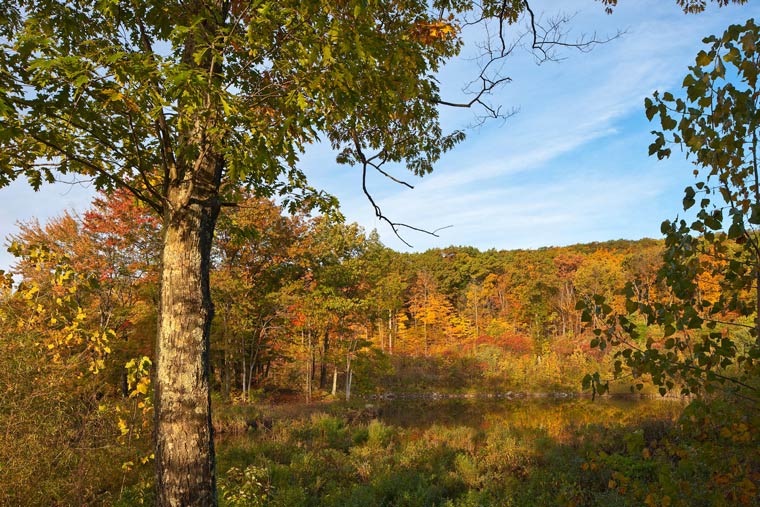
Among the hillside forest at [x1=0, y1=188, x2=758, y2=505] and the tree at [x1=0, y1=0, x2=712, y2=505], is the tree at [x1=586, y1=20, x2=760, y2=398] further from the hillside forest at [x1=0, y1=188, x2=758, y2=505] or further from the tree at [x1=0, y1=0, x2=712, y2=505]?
the tree at [x1=0, y1=0, x2=712, y2=505]

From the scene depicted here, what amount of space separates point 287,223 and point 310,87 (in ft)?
64.4

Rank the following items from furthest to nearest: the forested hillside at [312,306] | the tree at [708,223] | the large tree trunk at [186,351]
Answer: the forested hillside at [312,306], the large tree trunk at [186,351], the tree at [708,223]

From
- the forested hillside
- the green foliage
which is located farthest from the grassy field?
the forested hillside

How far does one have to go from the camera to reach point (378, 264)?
2686 cm

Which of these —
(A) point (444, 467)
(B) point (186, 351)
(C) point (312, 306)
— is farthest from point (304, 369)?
(B) point (186, 351)

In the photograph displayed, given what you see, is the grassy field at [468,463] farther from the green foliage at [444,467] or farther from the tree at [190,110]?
the tree at [190,110]

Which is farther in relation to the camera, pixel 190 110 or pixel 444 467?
pixel 444 467

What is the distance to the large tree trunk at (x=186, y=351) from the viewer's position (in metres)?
3.24

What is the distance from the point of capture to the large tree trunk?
3.24 m

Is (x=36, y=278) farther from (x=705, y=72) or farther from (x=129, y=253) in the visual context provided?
(x=705, y=72)

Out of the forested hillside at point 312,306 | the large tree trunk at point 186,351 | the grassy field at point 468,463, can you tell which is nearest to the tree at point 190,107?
the large tree trunk at point 186,351

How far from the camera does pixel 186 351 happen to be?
3.38 m

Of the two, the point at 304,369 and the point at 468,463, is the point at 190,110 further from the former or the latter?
the point at 304,369

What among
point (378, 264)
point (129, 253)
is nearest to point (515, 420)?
point (378, 264)
